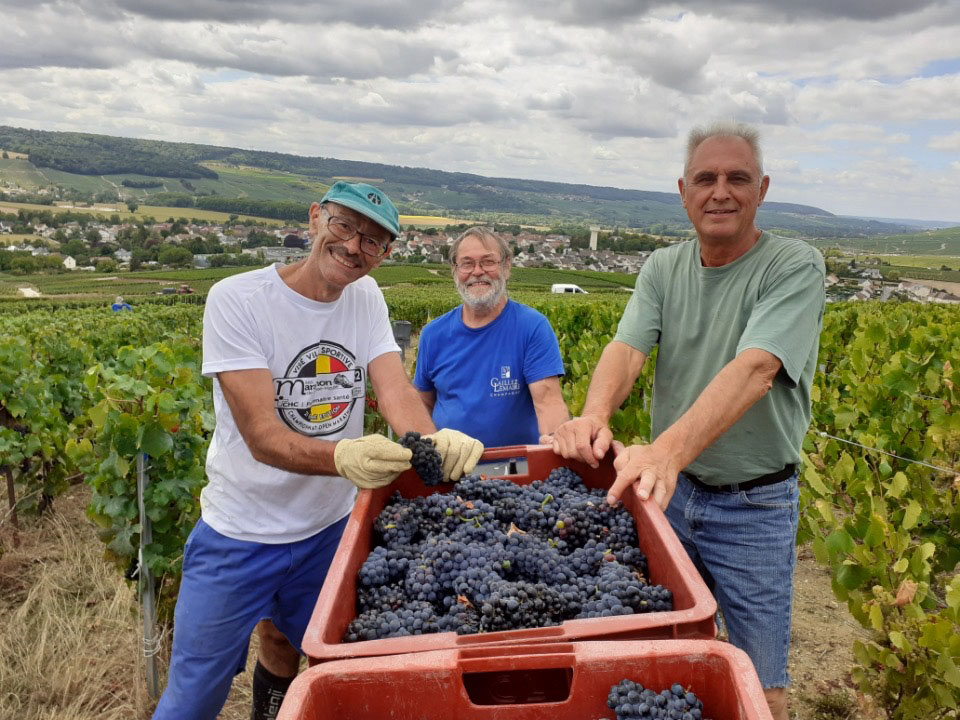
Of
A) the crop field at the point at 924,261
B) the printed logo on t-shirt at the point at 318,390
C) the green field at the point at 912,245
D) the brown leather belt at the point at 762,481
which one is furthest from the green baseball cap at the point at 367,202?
the green field at the point at 912,245

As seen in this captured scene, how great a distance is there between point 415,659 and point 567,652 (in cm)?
28

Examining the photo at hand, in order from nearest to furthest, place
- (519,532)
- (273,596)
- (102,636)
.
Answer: (519,532) < (273,596) < (102,636)

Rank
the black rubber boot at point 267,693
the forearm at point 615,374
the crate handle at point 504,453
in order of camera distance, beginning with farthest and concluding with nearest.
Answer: the black rubber boot at point 267,693 → the forearm at point 615,374 → the crate handle at point 504,453

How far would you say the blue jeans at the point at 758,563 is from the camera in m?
2.44

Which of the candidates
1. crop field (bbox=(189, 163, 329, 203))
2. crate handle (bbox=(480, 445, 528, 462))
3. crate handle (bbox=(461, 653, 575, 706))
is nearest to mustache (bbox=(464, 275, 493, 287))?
crate handle (bbox=(480, 445, 528, 462))

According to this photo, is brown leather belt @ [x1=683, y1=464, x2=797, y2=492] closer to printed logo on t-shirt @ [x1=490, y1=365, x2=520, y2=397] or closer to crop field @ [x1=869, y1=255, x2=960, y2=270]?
printed logo on t-shirt @ [x1=490, y1=365, x2=520, y2=397]

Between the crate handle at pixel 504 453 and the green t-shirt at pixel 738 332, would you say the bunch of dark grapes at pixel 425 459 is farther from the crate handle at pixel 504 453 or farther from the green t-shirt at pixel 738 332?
the green t-shirt at pixel 738 332

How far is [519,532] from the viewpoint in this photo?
6.00 ft

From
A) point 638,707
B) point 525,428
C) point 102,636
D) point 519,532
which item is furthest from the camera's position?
point 102,636

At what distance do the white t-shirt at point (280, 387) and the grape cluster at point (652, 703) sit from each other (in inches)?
60.0

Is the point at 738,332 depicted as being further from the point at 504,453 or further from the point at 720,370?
the point at 504,453

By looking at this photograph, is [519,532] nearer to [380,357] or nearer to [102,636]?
[380,357]

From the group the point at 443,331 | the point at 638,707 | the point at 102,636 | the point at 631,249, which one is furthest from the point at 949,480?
the point at 631,249

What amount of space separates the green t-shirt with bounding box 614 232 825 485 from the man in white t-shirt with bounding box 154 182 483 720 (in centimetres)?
104
